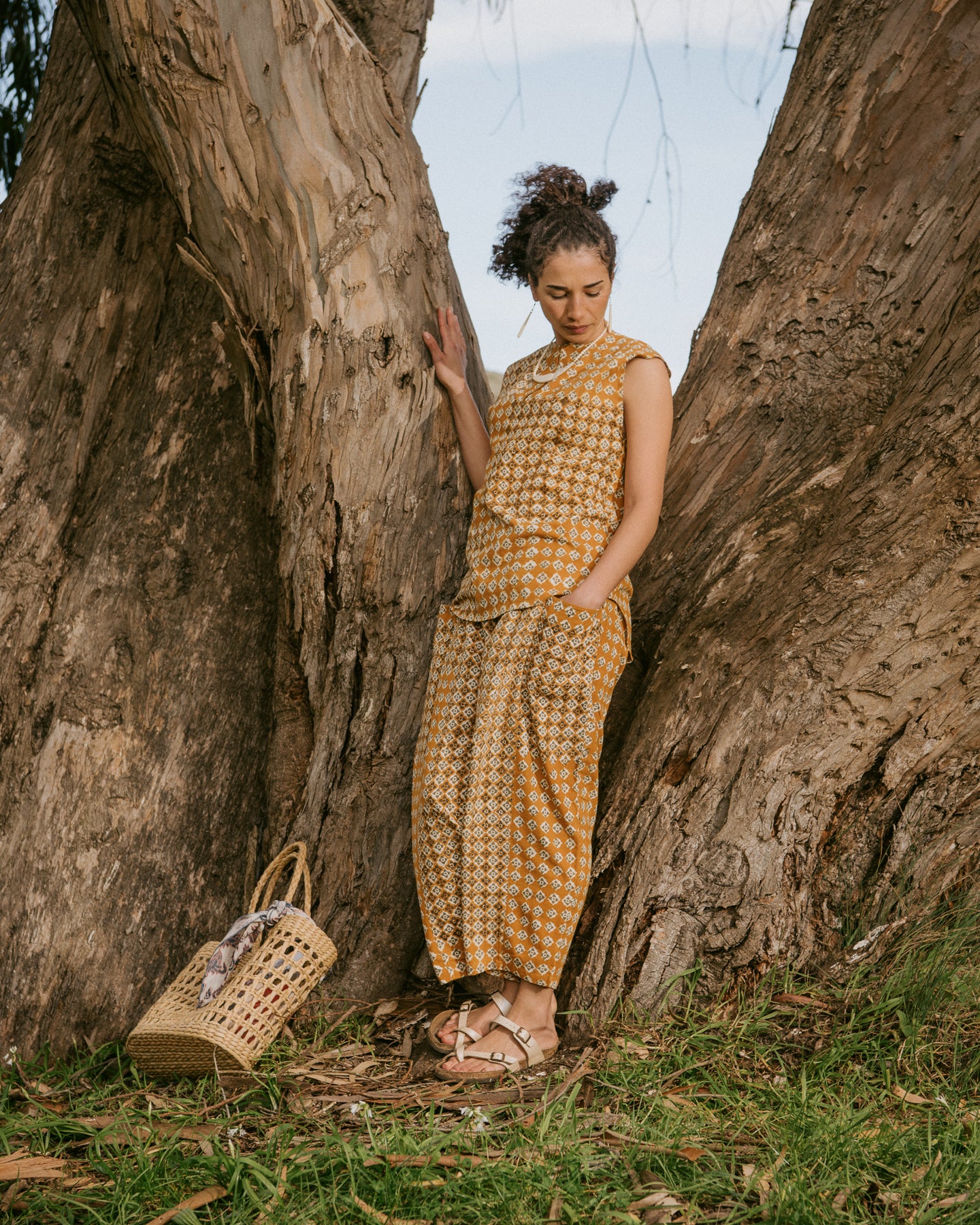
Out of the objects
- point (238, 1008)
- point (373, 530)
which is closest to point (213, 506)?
point (373, 530)

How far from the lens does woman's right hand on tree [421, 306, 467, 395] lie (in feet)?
10.0

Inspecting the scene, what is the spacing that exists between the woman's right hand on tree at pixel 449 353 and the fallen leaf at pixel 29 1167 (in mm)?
2200

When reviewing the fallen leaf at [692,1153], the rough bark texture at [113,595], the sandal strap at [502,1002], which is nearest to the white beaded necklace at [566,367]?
the rough bark texture at [113,595]

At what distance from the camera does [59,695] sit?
10.8ft

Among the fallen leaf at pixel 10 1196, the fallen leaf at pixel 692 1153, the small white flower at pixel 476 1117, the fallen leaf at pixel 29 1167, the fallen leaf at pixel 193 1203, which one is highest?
the fallen leaf at pixel 692 1153

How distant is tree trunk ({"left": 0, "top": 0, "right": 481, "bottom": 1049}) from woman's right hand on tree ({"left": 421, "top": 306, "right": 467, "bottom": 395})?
73mm

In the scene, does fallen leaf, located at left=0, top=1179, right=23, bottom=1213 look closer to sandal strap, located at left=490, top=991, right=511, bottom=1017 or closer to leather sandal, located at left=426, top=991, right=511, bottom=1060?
leather sandal, located at left=426, top=991, right=511, bottom=1060

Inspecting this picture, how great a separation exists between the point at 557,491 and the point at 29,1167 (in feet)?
6.65

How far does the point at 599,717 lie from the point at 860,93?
196 cm

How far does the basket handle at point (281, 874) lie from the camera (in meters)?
2.79

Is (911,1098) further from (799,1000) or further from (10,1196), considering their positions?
(10,1196)

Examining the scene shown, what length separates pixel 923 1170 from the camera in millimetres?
2135

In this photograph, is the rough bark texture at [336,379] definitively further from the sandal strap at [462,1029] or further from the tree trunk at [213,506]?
the sandal strap at [462,1029]

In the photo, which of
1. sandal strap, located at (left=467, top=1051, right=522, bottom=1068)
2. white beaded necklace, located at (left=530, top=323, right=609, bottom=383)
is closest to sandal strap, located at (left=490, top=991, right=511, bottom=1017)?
sandal strap, located at (left=467, top=1051, right=522, bottom=1068)
